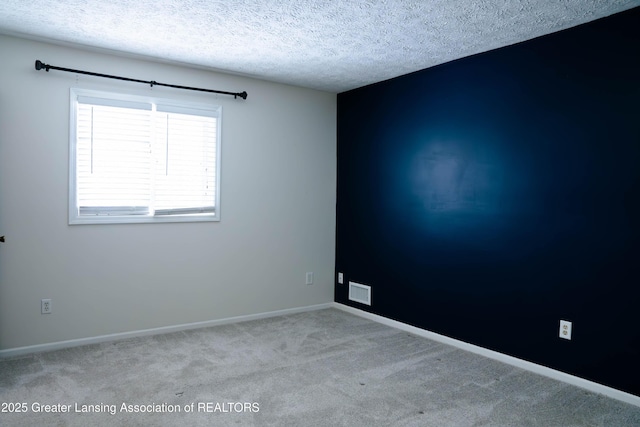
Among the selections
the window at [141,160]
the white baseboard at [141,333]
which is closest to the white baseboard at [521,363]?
the white baseboard at [141,333]

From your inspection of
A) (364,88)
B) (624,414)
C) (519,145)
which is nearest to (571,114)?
(519,145)

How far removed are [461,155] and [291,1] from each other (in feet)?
6.18

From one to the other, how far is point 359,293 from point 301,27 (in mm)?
2755

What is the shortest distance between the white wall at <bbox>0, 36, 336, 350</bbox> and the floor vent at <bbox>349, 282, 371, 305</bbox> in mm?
312

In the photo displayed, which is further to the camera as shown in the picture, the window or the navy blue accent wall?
the window

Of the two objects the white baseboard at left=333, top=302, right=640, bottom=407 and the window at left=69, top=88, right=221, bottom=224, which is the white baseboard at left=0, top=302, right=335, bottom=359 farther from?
Answer: the window at left=69, top=88, right=221, bottom=224

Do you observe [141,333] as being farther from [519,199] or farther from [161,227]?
[519,199]

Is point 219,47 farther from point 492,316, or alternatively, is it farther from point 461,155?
point 492,316

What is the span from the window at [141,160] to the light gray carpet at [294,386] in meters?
1.10

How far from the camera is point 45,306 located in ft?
11.4

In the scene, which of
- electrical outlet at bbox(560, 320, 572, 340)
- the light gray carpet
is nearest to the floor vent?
the light gray carpet

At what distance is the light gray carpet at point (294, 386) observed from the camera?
2.52 metres

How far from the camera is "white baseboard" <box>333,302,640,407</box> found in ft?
9.20

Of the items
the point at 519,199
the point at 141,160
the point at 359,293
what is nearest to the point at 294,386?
the point at 359,293
